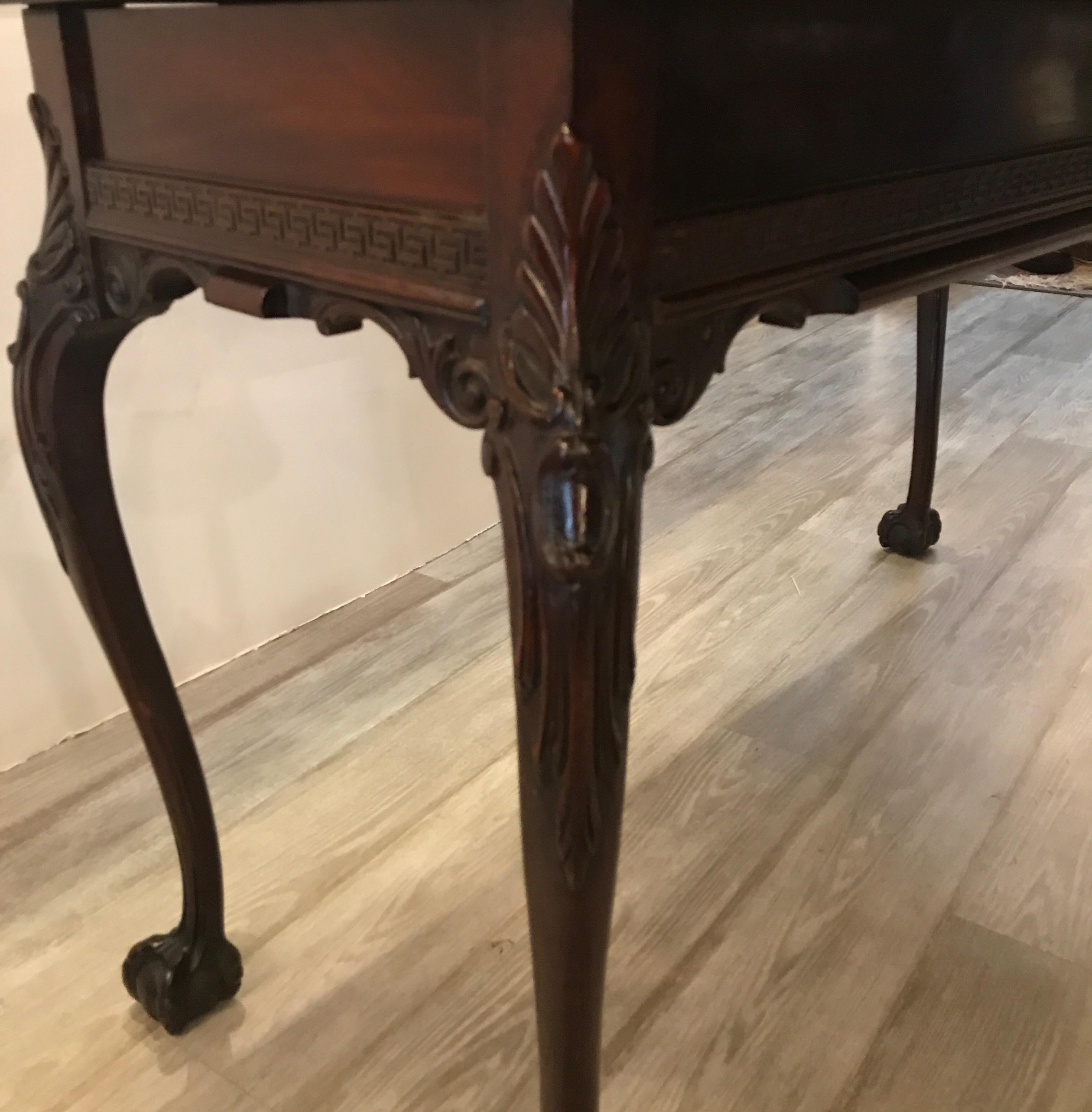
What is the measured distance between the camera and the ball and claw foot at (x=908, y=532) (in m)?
1.51

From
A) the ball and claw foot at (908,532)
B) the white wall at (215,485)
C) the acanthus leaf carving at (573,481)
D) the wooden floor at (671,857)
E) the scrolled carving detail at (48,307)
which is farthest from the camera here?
the ball and claw foot at (908,532)

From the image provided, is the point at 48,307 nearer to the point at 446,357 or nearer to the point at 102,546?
the point at 102,546

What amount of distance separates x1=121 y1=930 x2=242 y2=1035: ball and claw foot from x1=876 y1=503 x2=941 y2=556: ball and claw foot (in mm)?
1066

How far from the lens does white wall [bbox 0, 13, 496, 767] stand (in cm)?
103

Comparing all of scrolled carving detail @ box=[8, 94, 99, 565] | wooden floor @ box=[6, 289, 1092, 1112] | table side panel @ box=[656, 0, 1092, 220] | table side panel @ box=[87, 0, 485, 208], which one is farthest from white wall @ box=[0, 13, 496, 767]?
table side panel @ box=[656, 0, 1092, 220]

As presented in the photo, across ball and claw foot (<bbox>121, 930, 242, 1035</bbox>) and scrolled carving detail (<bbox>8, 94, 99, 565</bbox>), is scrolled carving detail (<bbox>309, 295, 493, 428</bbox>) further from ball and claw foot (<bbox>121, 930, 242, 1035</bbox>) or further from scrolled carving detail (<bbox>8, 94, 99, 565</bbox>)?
ball and claw foot (<bbox>121, 930, 242, 1035</bbox>)

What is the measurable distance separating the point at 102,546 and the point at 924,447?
110 centimetres

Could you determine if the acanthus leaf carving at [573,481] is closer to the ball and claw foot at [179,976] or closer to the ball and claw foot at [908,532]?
the ball and claw foot at [179,976]

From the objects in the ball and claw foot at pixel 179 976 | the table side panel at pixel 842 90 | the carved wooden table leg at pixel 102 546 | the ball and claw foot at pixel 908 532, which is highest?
the table side panel at pixel 842 90

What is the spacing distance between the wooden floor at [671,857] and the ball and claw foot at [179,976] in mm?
20

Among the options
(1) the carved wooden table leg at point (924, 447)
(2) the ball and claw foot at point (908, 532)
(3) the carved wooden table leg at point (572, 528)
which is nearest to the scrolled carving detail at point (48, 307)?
(3) the carved wooden table leg at point (572, 528)

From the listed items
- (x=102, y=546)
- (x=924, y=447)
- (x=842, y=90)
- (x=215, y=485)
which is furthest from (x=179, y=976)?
(x=924, y=447)

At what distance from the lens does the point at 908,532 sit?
1510 mm

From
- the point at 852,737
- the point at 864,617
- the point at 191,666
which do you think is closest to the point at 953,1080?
the point at 852,737
